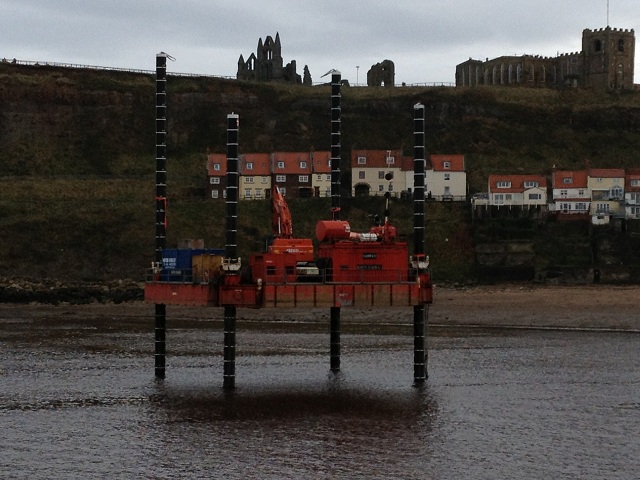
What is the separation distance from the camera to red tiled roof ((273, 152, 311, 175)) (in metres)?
135

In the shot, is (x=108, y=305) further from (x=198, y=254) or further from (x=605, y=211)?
(x=605, y=211)

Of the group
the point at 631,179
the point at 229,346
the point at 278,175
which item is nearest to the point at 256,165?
the point at 278,175

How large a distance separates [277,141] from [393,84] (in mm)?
37958

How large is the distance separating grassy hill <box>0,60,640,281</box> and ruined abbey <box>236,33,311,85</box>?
43.4ft

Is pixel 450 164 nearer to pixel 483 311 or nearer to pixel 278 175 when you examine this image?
pixel 278 175

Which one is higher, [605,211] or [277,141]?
[277,141]

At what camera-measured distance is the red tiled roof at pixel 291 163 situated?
13475cm

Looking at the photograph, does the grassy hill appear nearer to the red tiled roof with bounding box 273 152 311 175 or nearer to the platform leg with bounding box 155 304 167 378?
the red tiled roof with bounding box 273 152 311 175

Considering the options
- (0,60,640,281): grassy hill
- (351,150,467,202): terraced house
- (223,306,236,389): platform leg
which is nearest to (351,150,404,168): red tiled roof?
(351,150,467,202): terraced house

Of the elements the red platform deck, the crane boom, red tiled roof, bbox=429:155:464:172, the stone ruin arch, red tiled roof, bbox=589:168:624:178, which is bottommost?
the red platform deck

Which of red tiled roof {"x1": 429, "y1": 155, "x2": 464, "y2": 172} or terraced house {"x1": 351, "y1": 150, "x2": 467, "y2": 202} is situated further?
red tiled roof {"x1": 429, "y1": 155, "x2": 464, "y2": 172}

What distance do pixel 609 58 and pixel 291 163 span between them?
243 feet

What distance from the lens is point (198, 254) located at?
1869 inches

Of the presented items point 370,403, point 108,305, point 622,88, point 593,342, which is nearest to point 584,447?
Result: point 370,403
